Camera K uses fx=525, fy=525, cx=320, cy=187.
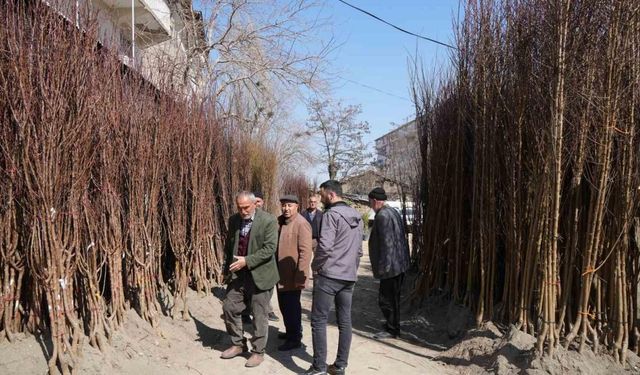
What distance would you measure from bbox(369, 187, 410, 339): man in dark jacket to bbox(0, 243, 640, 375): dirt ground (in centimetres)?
44

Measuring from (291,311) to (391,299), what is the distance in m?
1.54

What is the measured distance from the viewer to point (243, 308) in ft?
15.6

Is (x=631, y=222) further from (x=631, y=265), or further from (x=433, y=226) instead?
(x=433, y=226)

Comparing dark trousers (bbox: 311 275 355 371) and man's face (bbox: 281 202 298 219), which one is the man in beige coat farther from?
dark trousers (bbox: 311 275 355 371)

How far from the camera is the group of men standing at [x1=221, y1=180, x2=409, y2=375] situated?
14.4ft

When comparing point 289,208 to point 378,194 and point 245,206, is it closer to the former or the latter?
point 245,206

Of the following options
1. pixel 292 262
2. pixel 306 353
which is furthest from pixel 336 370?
pixel 292 262

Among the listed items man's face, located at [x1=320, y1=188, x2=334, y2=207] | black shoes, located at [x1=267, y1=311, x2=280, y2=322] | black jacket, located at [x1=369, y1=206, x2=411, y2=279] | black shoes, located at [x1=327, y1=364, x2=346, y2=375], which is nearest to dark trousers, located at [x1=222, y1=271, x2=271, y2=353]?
black shoes, located at [x1=327, y1=364, x2=346, y2=375]

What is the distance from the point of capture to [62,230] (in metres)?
3.90

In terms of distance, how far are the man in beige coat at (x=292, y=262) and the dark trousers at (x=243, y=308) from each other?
355 mm

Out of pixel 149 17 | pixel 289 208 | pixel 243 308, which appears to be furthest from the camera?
pixel 149 17

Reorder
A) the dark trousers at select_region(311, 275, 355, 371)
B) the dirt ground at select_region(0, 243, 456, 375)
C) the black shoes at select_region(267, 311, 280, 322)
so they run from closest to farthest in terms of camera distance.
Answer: the dirt ground at select_region(0, 243, 456, 375), the dark trousers at select_region(311, 275, 355, 371), the black shoes at select_region(267, 311, 280, 322)

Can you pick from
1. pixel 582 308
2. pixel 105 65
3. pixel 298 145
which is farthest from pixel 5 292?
pixel 298 145

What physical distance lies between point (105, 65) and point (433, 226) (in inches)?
187
